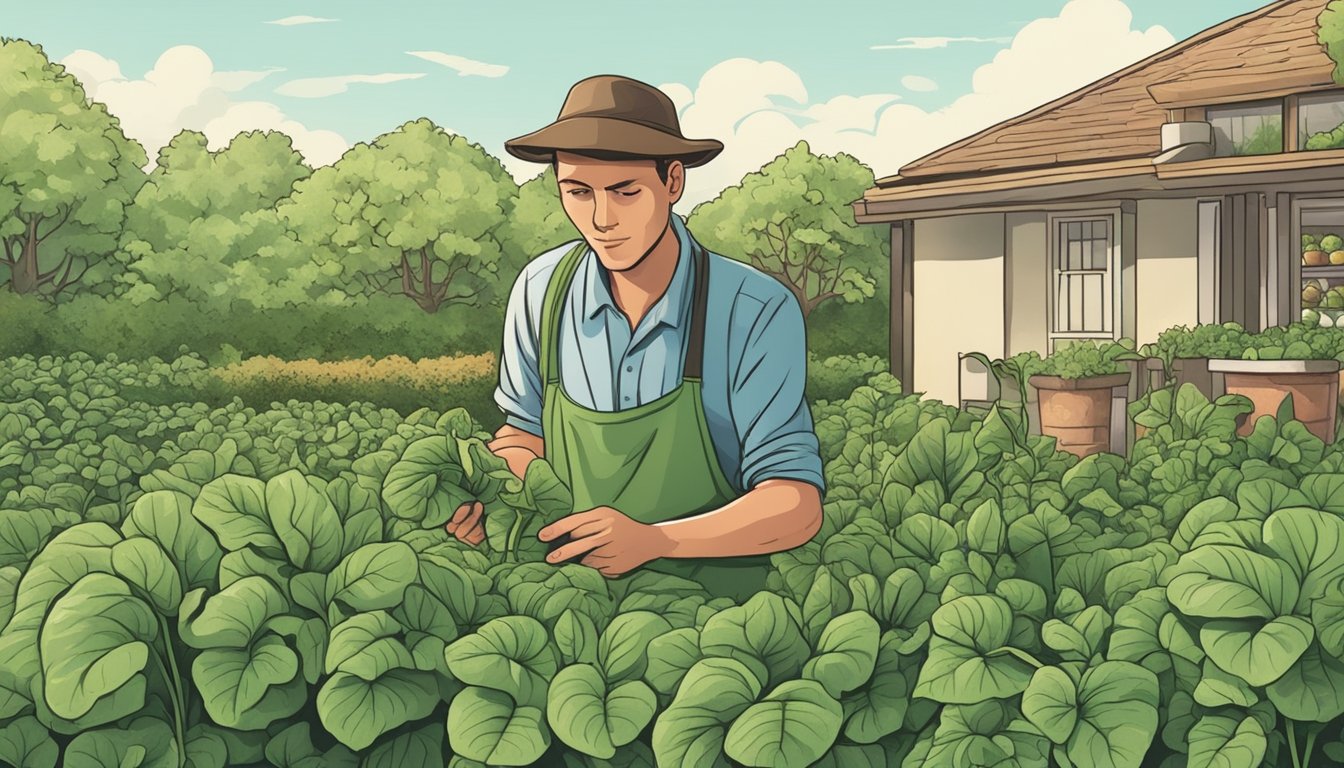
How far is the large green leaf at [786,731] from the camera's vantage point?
1.17 m

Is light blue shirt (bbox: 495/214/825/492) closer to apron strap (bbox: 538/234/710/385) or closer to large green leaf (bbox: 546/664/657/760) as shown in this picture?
apron strap (bbox: 538/234/710/385)

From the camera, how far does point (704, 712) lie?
119cm

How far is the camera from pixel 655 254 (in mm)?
1743

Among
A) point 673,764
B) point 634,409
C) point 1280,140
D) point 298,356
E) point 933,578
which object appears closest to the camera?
point 673,764

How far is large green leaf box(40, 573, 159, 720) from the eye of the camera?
3.76ft

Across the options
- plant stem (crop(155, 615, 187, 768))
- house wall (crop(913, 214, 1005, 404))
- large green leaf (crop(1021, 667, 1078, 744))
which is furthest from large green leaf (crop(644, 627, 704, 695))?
house wall (crop(913, 214, 1005, 404))

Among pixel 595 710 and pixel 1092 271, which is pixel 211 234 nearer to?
pixel 1092 271

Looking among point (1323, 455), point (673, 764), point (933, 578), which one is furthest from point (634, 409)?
point (1323, 455)

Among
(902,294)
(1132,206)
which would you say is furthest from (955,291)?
(1132,206)

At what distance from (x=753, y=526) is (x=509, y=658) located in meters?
0.41

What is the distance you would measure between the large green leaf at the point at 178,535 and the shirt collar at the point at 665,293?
2.25 ft

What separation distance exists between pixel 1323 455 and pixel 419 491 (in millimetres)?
1684

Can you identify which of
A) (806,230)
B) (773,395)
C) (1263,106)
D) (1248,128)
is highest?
(806,230)

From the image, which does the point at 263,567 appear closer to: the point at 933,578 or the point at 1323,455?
the point at 933,578
